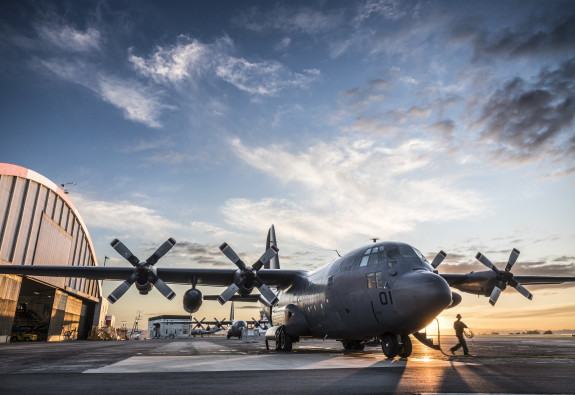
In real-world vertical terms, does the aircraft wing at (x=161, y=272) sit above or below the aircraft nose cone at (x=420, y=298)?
above

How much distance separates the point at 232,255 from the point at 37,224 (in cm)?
2758

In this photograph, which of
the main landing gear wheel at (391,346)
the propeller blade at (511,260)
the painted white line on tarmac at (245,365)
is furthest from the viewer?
the propeller blade at (511,260)

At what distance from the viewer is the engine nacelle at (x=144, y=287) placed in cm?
2067

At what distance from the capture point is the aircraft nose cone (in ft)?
38.7

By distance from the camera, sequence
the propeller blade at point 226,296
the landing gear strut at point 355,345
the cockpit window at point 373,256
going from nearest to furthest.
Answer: the cockpit window at point 373,256, the propeller blade at point 226,296, the landing gear strut at point 355,345

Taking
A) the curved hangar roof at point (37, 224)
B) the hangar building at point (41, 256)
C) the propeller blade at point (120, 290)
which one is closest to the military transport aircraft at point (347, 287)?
the propeller blade at point (120, 290)

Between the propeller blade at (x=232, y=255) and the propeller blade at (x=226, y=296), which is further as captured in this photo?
the propeller blade at (x=232, y=255)

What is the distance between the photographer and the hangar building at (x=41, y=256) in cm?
3338

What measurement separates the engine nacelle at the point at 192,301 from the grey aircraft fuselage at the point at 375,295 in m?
5.71

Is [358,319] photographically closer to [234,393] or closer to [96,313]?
[234,393]

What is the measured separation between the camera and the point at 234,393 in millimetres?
6258

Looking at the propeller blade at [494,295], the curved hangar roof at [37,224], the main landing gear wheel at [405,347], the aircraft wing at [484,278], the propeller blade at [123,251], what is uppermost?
the curved hangar roof at [37,224]

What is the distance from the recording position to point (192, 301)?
20.8 meters

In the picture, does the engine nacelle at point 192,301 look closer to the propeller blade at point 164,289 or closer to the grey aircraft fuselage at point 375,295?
the propeller blade at point 164,289
